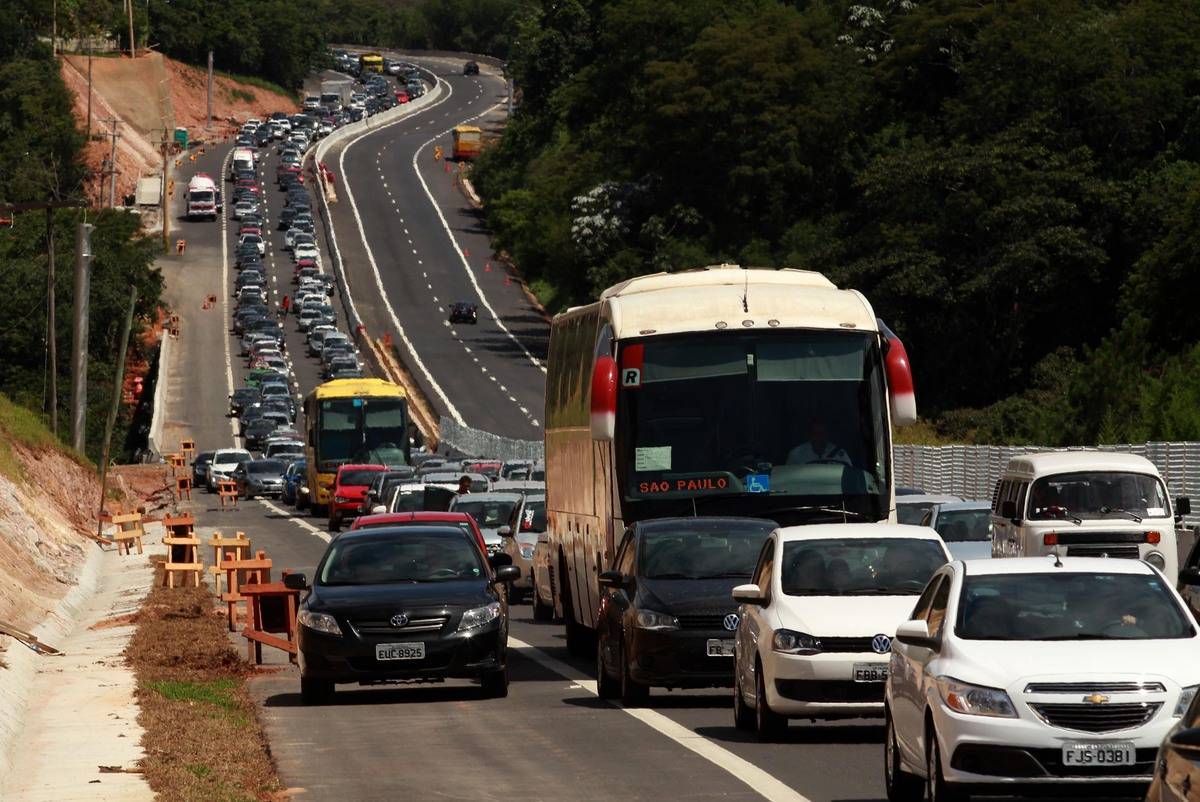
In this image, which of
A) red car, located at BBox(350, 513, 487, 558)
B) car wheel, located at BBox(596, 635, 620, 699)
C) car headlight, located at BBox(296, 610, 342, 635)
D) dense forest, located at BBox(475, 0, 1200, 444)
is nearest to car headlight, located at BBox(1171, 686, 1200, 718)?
car wheel, located at BBox(596, 635, 620, 699)

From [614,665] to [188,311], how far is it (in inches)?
4251

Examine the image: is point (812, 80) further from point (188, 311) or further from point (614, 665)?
point (614, 665)

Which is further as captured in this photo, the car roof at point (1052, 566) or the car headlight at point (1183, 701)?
the car roof at point (1052, 566)

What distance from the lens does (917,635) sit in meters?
12.4

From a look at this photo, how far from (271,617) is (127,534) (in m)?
23.9

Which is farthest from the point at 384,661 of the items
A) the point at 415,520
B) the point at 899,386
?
the point at 899,386

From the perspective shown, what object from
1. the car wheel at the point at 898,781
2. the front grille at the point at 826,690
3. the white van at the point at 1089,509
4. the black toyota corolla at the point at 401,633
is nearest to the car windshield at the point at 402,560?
the black toyota corolla at the point at 401,633

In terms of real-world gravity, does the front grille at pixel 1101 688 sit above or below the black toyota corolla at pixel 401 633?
above

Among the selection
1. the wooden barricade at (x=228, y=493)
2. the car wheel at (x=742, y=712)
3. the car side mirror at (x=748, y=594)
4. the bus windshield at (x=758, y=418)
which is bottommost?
the wooden barricade at (x=228, y=493)

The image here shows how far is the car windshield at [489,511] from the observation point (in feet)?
126

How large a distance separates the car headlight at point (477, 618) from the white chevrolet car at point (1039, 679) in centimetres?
733

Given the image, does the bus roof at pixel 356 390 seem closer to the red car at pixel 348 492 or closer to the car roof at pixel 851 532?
the red car at pixel 348 492

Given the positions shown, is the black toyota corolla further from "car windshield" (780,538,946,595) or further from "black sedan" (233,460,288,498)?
"black sedan" (233,460,288,498)

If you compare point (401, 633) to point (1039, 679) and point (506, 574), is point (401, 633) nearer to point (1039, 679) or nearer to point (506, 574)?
point (506, 574)
